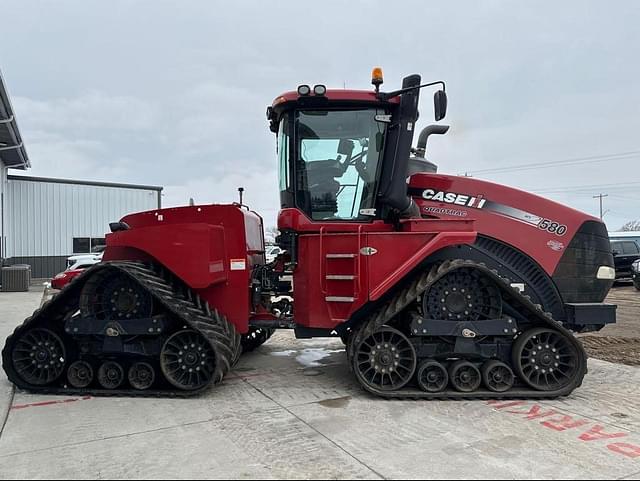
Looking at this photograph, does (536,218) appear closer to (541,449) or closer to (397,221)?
(397,221)

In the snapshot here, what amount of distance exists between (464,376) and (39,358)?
418 cm

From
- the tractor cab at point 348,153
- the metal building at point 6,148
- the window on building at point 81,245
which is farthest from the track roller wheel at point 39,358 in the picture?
the window on building at point 81,245

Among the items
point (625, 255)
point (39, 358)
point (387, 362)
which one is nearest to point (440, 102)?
point (387, 362)

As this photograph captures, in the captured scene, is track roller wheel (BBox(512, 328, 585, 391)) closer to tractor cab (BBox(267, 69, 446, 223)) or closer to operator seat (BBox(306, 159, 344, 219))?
tractor cab (BBox(267, 69, 446, 223))

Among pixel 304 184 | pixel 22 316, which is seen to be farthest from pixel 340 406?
pixel 22 316

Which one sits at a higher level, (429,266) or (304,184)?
(304,184)

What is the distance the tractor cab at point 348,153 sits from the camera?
16.8 ft

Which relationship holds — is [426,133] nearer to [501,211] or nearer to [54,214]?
[501,211]

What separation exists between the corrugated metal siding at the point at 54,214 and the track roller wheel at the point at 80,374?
19194mm

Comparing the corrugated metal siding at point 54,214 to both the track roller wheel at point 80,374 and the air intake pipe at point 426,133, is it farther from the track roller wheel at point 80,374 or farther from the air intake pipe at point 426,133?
the air intake pipe at point 426,133

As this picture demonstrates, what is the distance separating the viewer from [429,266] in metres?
5.09

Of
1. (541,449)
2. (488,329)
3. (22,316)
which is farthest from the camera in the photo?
(22,316)

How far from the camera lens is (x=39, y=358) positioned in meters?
5.13

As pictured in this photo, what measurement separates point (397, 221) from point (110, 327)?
301cm
